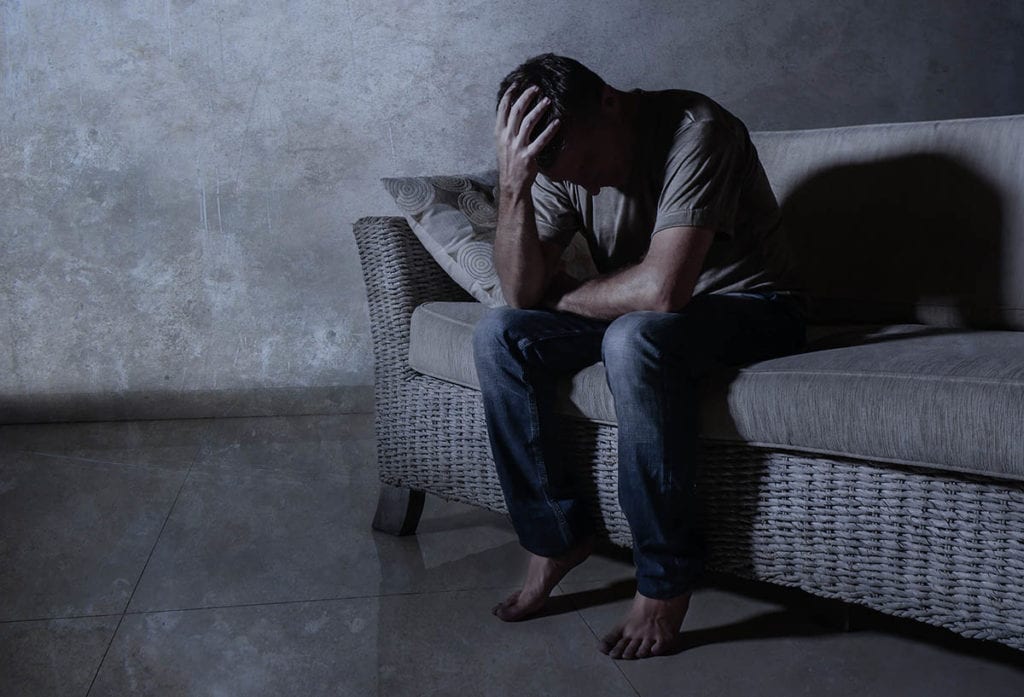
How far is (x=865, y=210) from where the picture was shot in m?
1.91

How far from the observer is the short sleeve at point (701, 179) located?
57.9 inches

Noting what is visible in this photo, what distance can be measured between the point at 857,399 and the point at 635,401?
0.30 meters

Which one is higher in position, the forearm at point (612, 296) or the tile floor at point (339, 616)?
the forearm at point (612, 296)

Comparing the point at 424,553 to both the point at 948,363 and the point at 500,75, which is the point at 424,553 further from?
the point at 500,75

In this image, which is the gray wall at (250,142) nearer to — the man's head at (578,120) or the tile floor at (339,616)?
the tile floor at (339,616)

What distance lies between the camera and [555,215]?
1.75m

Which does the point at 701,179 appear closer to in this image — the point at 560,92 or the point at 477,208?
the point at 560,92

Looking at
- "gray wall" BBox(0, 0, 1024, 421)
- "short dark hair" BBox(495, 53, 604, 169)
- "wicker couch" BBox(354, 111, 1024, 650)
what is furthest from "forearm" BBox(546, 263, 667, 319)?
"gray wall" BBox(0, 0, 1024, 421)

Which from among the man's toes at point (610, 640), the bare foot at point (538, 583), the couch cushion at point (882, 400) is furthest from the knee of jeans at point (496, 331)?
the man's toes at point (610, 640)

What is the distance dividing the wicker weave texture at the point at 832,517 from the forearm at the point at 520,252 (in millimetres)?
220

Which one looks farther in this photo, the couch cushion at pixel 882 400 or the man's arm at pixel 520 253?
the man's arm at pixel 520 253

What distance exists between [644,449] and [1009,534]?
1.54ft

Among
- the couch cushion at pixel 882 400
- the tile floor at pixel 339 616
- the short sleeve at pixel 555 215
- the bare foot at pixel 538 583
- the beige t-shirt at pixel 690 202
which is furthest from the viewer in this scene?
the short sleeve at pixel 555 215

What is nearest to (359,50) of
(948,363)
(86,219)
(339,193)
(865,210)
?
(339,193)
